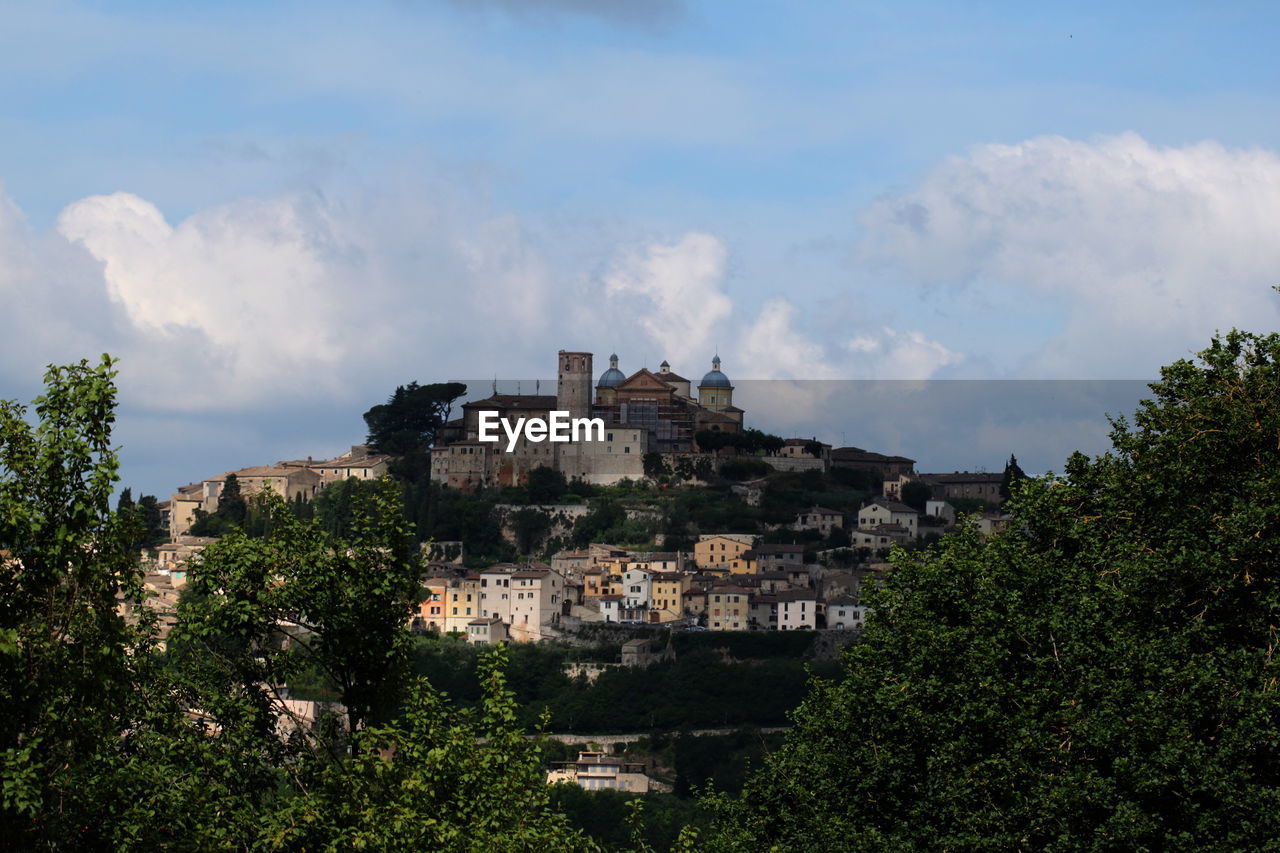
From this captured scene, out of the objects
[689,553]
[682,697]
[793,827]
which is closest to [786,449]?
[689,553]

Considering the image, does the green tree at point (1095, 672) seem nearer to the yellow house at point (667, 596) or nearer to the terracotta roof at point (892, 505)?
the yellow house at point (667, 596)

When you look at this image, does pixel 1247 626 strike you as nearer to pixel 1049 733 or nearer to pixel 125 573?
pixel 1049 733

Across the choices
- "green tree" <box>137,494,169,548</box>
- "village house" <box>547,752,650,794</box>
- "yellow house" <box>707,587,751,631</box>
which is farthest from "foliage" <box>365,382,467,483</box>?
"village house" <box>547,752,650,794</box>

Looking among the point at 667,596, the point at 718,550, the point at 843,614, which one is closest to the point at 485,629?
the point at 667,596

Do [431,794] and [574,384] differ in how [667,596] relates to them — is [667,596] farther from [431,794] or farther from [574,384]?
[431,794]

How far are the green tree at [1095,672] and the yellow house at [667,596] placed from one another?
58.9m

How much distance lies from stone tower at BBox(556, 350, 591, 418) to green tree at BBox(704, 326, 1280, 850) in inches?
2841

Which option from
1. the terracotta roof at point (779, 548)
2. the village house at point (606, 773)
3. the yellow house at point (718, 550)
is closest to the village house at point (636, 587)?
the yellow house at point (718, 550)

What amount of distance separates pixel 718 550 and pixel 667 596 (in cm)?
562

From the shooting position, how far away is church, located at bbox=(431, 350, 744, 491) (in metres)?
92.4

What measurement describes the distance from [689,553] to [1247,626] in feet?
230

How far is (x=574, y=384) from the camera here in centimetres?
9362

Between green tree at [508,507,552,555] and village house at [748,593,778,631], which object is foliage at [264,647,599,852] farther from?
green tree at [508,507,552,555]

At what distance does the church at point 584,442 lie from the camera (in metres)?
92.4
